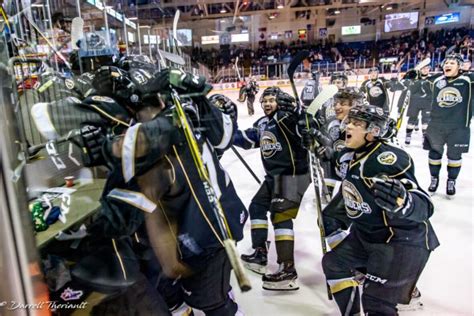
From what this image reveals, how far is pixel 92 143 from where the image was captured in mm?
726

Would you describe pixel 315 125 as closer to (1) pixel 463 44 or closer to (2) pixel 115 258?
(2) pixel 115 258

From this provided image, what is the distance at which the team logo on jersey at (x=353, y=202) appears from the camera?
1.25m

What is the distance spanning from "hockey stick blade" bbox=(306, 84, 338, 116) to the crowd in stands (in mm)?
265

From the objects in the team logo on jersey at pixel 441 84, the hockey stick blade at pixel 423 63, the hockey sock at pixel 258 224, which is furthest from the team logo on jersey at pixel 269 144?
the hockey stick blade at pixel 423 63

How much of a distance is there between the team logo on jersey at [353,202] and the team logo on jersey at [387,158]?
0.44ft

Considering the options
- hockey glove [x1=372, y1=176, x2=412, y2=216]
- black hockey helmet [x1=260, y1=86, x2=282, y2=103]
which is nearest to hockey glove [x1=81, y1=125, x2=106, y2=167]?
hockey glove [x1=372, y1=176, x2=412, y2=216]

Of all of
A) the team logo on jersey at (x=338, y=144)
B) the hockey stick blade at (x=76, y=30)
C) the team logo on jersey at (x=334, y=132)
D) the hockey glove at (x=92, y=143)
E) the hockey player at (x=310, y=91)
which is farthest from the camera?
the hockey player at (x=310, y=91)

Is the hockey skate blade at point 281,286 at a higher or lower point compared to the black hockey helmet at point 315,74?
lower

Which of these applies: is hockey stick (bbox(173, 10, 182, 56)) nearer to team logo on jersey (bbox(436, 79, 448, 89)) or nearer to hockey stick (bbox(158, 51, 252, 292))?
hockey stick (bbox(158, 51, 252, 292))

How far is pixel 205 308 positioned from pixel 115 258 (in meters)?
0.37

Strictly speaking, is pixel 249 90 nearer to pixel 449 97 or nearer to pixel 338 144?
pixel 338 144

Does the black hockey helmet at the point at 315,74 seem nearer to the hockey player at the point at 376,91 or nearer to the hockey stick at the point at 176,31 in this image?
the hockey player at the point at 376,91

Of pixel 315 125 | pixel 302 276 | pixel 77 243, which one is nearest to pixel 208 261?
pixel 77 243

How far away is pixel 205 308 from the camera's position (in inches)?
43.5
